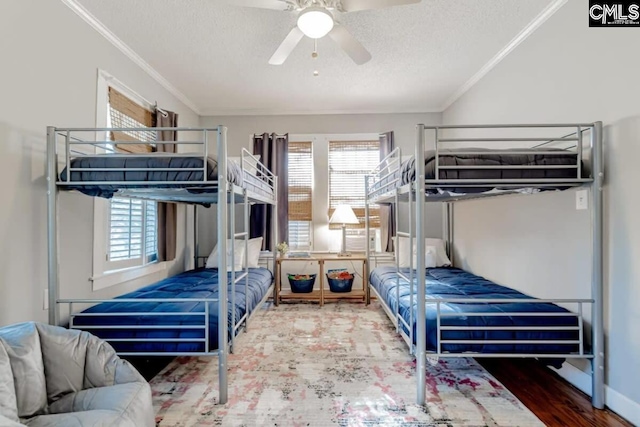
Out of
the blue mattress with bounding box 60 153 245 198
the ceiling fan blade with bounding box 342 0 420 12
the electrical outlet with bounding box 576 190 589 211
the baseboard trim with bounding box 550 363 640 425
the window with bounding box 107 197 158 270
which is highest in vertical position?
the ceiling fan blade with bounding box 342 0 420 12

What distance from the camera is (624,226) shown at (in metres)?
1.89

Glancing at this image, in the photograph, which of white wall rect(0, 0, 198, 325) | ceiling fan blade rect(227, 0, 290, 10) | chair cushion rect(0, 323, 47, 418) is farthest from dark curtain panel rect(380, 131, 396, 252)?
chair cushion rect(0, 323, 47, 418)

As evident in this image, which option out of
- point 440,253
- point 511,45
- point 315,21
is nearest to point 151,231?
point 315,21

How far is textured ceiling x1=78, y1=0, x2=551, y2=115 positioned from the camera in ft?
8.09

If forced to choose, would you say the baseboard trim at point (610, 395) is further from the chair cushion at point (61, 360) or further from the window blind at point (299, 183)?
the window blind at point (299, 183)

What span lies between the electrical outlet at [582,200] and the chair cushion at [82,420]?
2759 mm

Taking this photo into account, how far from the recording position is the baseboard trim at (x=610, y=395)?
5.93ft

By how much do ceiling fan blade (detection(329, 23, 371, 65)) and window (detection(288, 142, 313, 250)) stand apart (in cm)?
223

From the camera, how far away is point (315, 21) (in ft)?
6.50

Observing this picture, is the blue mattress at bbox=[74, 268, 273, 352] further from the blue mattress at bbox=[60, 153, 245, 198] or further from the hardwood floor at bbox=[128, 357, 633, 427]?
the blue mattress at bbox=[60, 153, 245, 198]

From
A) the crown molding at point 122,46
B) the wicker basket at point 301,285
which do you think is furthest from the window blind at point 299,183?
the crown molding at point 122,46

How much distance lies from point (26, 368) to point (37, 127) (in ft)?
4.82

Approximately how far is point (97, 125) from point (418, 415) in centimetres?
306

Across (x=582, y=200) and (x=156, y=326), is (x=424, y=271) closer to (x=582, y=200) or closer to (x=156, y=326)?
(x=582, y=200)
